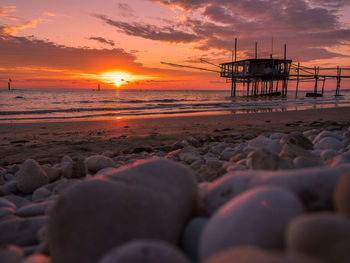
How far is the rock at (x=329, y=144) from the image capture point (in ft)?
12.9

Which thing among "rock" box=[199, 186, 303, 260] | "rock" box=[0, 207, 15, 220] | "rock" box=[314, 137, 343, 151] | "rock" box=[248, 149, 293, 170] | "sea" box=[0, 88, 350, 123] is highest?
"rock" box=[199, 186, 303, 260]

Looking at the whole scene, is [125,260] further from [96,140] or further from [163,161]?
[96,140]

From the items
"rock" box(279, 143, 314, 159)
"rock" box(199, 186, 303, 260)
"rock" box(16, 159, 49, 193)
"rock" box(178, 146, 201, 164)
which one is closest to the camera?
"rock" box(199, 186, 303, 260)

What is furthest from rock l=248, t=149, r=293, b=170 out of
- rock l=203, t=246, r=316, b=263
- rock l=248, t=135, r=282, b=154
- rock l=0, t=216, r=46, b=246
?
rock l=0, t=216, r=46, b=246

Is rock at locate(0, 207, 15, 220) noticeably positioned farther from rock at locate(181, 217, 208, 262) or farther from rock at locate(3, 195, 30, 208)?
rock at locate(181, 217, 208, 262)

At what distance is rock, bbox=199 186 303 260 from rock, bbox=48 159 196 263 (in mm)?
277

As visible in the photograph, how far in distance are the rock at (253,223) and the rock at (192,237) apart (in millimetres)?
201

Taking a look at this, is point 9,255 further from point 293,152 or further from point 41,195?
point 293,152

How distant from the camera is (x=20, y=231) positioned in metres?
1.86

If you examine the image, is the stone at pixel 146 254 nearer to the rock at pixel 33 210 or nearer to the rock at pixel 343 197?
the rock at pixel 343 197

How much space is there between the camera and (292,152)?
9.22 ft

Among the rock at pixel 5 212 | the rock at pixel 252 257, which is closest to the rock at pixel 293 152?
the rock at pixel 252 257

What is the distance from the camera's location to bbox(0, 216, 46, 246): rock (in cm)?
180

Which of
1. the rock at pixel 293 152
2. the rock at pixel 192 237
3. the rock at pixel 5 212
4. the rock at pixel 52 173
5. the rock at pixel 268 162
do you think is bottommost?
the rock at pixel 52 173
